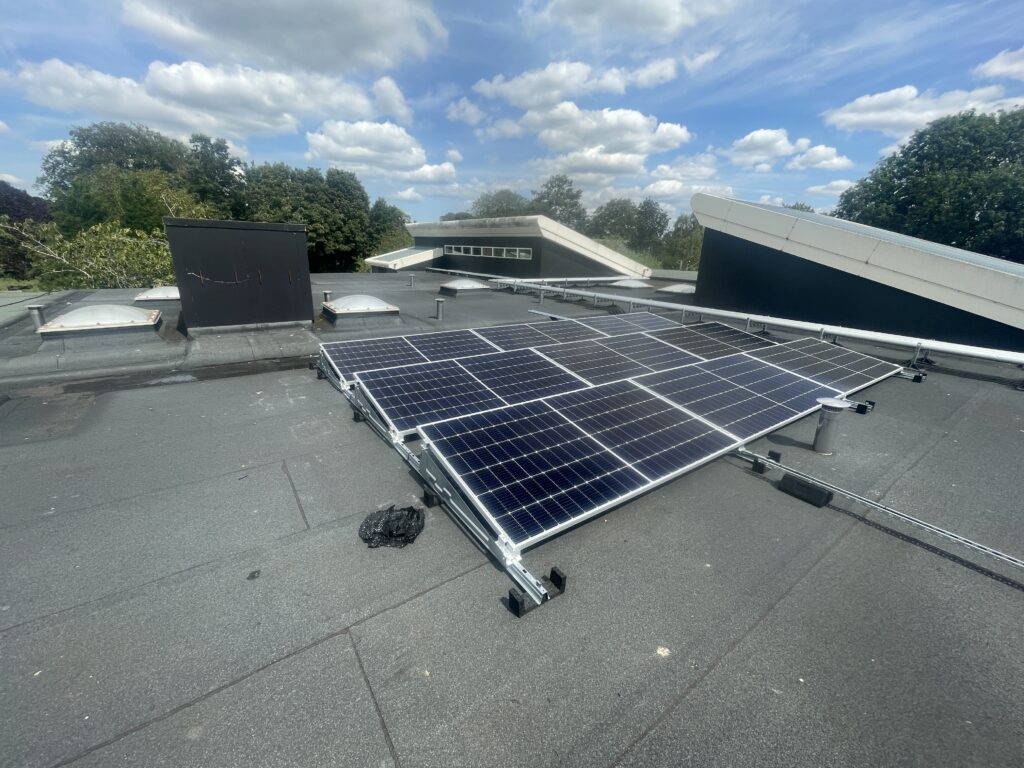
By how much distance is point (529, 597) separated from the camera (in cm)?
472

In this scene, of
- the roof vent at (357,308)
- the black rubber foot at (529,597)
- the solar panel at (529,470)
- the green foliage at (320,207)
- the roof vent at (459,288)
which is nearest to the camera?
the black rubber foot at (529,597)

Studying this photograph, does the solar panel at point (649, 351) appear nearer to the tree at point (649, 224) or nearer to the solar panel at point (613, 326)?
the solar panel at point (613, 326)

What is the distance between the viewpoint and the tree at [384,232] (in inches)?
2643

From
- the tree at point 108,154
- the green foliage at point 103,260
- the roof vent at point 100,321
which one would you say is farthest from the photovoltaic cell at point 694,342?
the tree at point 108,154

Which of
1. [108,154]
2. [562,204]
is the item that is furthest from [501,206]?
[108,154]

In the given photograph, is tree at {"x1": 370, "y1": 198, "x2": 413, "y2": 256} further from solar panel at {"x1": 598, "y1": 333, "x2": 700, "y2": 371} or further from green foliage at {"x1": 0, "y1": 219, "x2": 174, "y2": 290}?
solar panel at {"x1": 598, "y1": 333, "x2": 700, "y2": 371}

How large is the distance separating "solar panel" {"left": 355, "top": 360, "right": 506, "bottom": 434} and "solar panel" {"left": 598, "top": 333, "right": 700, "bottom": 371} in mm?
5077

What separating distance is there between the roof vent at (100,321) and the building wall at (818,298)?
2841cm

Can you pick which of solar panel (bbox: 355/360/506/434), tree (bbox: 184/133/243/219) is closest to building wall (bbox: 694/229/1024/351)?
solar panel (bbox: 355/360/506/434)

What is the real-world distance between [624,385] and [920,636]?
5.94 meters

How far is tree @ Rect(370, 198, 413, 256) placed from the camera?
2643 inches

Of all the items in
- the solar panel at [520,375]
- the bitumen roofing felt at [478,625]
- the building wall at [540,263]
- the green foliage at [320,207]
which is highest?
the green foliage at [320,207]

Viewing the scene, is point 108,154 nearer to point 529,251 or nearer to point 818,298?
point 529,251

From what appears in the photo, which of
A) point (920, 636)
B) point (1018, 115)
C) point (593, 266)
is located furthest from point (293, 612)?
point (1018, 115)
